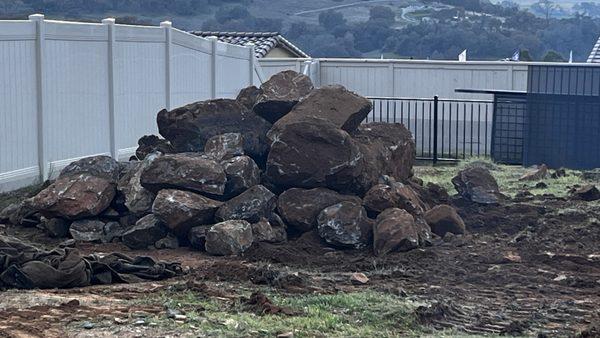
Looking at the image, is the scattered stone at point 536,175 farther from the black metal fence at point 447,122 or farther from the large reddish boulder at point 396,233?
the large reddish boulder at point 396,233

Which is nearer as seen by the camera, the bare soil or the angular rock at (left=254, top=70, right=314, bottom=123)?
the bare soil

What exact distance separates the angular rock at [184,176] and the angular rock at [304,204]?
74cm

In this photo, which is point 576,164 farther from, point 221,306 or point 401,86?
point 221,306

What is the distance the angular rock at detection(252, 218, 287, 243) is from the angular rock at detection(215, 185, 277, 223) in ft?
0.34

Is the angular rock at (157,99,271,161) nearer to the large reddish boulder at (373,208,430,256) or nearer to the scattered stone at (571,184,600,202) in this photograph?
the large reddish boulder at (373,208,430,256)

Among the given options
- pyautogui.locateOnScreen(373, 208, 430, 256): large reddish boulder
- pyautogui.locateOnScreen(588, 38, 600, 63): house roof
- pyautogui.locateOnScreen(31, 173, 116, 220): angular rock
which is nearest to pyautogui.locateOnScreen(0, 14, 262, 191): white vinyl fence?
pyautogui.locateOnScreen(31, 173, 116, 220): angular rock

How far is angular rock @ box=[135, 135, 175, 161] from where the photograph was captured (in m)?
15.2

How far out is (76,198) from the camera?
13109 mm

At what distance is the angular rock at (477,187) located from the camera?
1616 cm

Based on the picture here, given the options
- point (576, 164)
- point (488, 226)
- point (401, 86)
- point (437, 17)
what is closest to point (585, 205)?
point (488, 226)

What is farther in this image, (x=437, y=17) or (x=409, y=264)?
(x=437, y=17)

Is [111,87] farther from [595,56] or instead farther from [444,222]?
[595,56]

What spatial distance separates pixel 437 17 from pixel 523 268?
55554 millimetres

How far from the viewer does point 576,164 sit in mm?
22516
